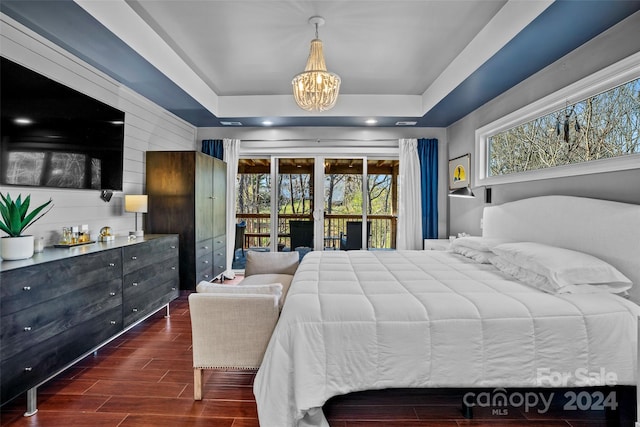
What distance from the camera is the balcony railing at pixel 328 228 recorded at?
555 cm

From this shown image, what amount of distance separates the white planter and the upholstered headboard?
362cm

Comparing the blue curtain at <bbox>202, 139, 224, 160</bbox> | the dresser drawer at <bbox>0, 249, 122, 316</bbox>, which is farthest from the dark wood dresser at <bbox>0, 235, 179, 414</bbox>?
the blue curtain at <bbox>202, 139, 224, 160</bbox>

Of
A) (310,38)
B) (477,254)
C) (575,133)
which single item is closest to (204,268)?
(310,38)

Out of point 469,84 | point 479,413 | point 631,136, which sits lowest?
point 479,413

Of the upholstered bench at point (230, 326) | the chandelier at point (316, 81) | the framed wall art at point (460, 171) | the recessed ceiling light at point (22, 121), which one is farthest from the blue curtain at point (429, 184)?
the recessed ceiling light at point (22, 121)

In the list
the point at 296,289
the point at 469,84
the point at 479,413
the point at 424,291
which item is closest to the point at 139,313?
the point at 296,289

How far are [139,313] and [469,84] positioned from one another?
12.7ft

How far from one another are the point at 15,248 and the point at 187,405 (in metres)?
1.38

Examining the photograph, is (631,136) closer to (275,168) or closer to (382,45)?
(382,45)

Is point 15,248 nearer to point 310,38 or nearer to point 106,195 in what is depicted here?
point 106,195

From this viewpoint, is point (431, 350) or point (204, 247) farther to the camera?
point (204, 247)

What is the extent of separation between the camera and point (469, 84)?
3.43 meters

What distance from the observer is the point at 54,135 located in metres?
2.54

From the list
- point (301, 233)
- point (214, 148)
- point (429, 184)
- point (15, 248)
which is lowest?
point (301, 233)
